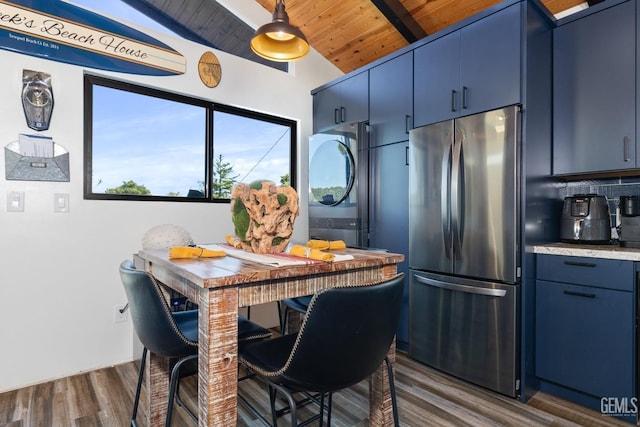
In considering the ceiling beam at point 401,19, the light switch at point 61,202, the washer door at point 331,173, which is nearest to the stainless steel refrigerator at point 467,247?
the washer door at point 331,173

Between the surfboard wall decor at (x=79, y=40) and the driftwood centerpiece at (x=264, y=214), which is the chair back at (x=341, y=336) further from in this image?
the surfboard wall decor at (x=79, y=40)

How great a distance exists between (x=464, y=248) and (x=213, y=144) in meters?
2.20

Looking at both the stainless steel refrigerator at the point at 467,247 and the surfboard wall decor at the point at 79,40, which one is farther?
the surfboard wall decor at the point at 79,40

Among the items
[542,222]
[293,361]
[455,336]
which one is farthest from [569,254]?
[293,361]

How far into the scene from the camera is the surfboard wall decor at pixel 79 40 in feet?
7.20

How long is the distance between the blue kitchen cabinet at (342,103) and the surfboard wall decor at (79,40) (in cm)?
137

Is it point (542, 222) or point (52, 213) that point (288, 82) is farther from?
point (542, 222)

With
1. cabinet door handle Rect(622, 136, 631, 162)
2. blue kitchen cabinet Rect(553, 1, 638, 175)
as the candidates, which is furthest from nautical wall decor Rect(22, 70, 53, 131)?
cabinet door handle Rect(622, 136, 631, 162)

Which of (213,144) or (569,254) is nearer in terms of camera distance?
(569,254)

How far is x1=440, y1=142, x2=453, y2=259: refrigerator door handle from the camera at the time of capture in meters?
2.35

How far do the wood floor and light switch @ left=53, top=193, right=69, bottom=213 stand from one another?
1113 mm

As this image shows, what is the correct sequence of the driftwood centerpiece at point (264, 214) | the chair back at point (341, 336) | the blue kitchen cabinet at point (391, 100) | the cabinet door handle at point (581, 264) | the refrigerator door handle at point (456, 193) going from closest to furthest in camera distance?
1. the chair back at point (341, 336)
2. the driftwood centerpiece at point (264, 214)
3. the cabinet door handle at point (581, 264)
4. the refrigerator door handle at point (456, 193)
5. the blue kitchen cabinet at point (391, 100)

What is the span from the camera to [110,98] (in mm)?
2615

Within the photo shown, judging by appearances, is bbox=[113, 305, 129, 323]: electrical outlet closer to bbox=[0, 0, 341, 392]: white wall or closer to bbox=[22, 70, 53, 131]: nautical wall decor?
bbox=[0, 0, 341, 392]: white wall
